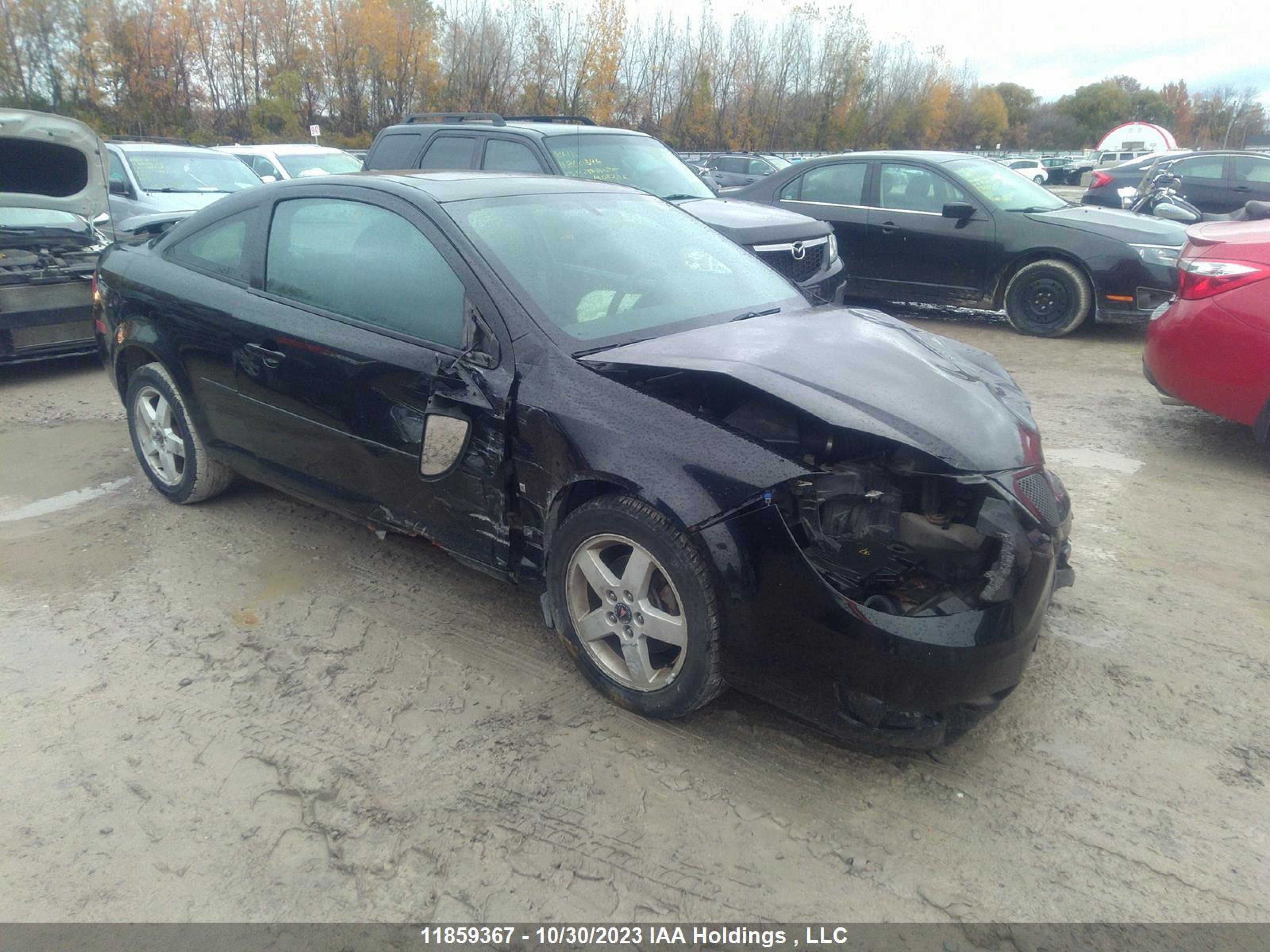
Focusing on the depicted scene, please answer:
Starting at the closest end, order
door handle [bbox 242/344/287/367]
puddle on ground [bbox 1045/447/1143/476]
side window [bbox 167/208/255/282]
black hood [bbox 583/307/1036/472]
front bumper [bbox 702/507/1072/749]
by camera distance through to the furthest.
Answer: front bumper [bbox 702/507/1072/749], black hood [bbox 583/307/1036/472], door handle [bbox 242/344/287/367], side window [bbox 167/208/255/282], puddle on ground [bbox 1045/447/1143/476]

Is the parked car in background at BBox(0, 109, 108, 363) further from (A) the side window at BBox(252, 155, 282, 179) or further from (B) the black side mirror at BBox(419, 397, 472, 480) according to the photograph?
(A) the side window at BBox(252, 155, 282, 179)

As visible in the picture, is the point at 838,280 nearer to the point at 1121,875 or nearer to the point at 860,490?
the point at 860,490

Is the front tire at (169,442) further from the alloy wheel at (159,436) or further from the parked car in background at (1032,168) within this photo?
the parked car in background at (1032,168)

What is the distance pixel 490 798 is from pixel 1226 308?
4575 mm

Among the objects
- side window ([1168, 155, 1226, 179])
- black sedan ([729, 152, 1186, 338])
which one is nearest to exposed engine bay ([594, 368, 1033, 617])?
black sedan ([729, 152, 1186, 338])

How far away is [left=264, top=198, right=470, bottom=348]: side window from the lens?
3.26 m

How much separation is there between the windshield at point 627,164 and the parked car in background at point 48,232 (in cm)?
366

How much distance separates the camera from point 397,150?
8102mm

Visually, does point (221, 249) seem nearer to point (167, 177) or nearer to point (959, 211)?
point (959, 211)

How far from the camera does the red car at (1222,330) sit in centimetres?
471

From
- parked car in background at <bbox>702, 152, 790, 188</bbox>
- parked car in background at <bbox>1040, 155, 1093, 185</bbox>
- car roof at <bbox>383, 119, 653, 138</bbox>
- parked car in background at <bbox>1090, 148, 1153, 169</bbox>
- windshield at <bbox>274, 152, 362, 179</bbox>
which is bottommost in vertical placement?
windshield at <bbox>274, 152, 362, 179</bbox>

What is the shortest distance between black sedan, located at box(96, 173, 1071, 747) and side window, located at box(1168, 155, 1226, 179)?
473 inches

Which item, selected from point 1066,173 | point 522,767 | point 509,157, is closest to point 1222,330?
point 522,767

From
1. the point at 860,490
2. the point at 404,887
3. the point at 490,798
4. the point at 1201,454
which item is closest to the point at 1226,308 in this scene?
the point at 1201,454
